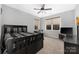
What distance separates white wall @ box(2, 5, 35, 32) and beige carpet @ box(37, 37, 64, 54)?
0.32 meters

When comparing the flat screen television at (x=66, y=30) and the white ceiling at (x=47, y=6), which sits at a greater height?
the white ceiling at (x=47, y=6)

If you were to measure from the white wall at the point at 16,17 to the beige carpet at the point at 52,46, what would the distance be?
316 millimetres

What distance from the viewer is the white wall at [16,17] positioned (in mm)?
1254

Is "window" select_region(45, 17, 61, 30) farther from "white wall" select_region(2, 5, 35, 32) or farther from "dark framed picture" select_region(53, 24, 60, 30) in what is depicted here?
"white wall" select_region(2, 5, 35, 32)

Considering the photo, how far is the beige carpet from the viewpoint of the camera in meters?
1.30

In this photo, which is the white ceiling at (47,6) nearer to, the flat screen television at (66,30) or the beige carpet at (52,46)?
the flat screen television at (66,30)

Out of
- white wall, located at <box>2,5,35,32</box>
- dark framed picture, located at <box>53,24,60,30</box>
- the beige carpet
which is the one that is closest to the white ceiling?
white wall, located at <box>2,5,35,32</box>

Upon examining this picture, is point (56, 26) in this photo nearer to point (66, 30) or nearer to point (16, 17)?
point (66, 30)

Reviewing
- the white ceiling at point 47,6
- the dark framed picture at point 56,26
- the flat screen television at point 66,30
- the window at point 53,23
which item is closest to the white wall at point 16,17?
the white ceiling at point 47,6

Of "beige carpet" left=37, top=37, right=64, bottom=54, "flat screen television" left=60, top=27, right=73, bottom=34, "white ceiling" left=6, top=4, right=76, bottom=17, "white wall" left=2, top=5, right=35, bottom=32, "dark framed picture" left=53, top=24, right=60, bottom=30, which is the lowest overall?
"beige carpet" left=37, top=37, right=64, bottom=54
